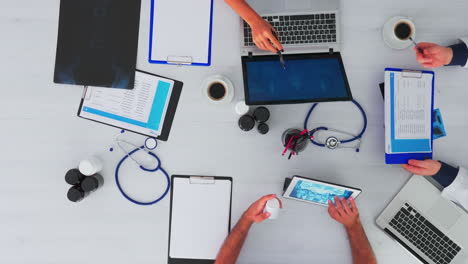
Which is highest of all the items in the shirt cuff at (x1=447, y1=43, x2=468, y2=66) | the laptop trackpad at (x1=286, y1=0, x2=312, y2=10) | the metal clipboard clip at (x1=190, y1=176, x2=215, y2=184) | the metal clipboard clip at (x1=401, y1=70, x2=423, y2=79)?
the laptop trackpad at (x1=286, y1=0, x2=312, y2=10)

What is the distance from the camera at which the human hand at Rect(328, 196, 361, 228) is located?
56.2 inches

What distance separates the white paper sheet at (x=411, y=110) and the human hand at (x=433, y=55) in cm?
7

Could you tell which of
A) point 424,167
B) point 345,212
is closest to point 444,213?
point 424,167

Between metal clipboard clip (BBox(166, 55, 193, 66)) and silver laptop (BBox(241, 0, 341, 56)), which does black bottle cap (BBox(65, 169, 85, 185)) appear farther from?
silver laptop (BBox(241, 0, 341, 56))

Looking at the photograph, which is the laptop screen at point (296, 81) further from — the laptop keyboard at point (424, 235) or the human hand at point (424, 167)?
the laptop keyboard at point (424, 235)

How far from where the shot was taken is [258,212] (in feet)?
4.65

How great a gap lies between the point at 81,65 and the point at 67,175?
407 millimetres

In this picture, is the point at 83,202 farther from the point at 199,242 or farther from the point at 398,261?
the point at 398,261

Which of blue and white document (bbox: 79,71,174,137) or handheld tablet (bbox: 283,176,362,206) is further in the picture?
blue and white document (bbox: 79,71,174,137)

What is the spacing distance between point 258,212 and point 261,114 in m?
0.35

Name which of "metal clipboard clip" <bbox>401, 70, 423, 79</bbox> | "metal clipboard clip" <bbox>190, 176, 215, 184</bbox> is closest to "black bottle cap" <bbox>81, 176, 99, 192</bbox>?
"metal clipboard clip" <bbox>190, 176, 215, 184</bbox>

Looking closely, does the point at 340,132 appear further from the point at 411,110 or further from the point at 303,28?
the point at 303,28

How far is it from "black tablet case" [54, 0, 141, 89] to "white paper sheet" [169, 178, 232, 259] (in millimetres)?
477

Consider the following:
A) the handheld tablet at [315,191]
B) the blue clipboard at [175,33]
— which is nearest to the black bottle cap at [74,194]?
the blue clipboard at [175,33]
